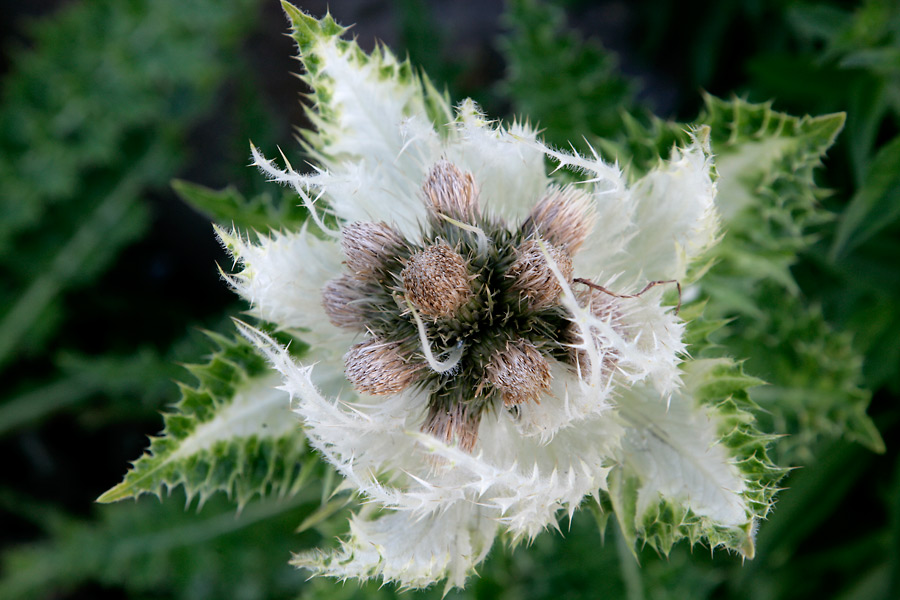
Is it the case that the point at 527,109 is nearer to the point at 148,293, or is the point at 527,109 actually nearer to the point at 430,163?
the point at 430,163

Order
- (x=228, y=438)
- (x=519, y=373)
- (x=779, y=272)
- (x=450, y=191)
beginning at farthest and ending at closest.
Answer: (x=779, y=272) → (x=228, y=438) → (x=450, y=191) → (x=519, y=373)

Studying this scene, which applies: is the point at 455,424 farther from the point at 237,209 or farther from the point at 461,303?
the point at 237,209

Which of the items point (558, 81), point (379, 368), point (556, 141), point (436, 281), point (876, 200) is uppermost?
point (436, 281)

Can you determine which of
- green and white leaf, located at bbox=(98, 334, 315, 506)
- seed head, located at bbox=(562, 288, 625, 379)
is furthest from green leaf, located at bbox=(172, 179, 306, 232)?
seed head, located at bbox=(562, 288, 625, 379)

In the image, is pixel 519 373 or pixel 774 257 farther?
pixel 774 257

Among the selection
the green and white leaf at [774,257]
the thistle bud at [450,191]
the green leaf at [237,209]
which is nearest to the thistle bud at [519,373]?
the thistle bud at [450,191]

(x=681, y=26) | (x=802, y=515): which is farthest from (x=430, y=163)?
(x=681, y=26)

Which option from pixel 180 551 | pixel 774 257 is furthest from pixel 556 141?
pixel 180 551

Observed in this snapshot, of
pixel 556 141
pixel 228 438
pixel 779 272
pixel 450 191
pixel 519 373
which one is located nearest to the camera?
pixel 519 373
